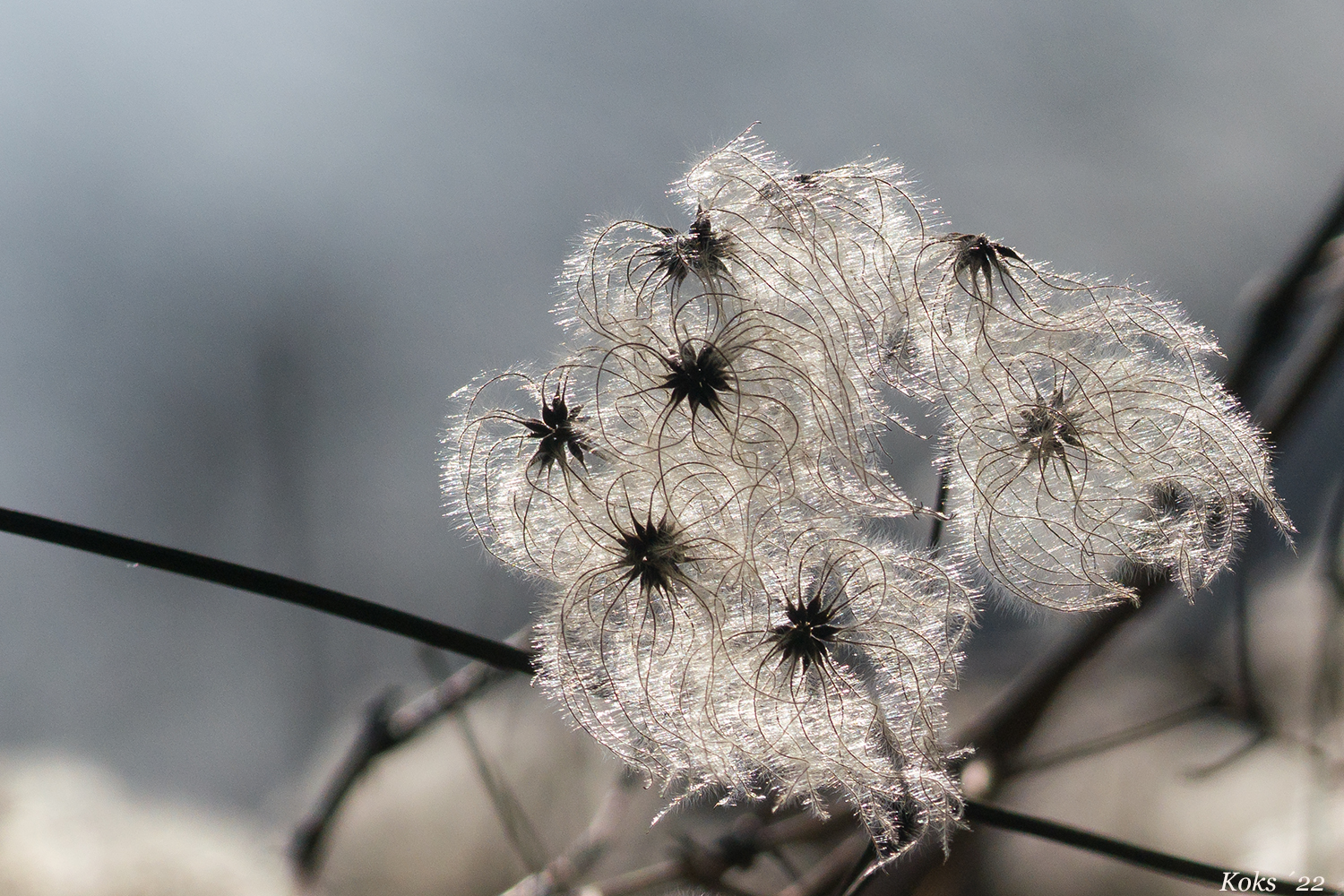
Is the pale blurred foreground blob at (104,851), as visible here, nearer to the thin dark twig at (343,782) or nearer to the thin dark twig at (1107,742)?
the thin dark twig at (343,782)

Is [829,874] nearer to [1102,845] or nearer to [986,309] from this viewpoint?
[1102,845]

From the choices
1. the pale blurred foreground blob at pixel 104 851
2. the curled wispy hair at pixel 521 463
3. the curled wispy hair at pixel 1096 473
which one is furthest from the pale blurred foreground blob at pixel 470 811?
the curled wispy hair at pixel 1096 473

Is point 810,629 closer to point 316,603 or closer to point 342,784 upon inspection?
point 316,603

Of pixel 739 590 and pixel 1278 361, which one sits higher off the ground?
pixel 1278 361

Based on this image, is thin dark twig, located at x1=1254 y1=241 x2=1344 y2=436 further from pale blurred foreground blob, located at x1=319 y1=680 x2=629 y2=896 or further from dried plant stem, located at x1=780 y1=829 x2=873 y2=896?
pale blurred foreground blob, located at x1=319 y1=680 x2=629 y2=896

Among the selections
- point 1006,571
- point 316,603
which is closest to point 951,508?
point 1006,571

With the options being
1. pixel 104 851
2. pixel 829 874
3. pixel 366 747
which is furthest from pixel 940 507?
pixel 104 851
